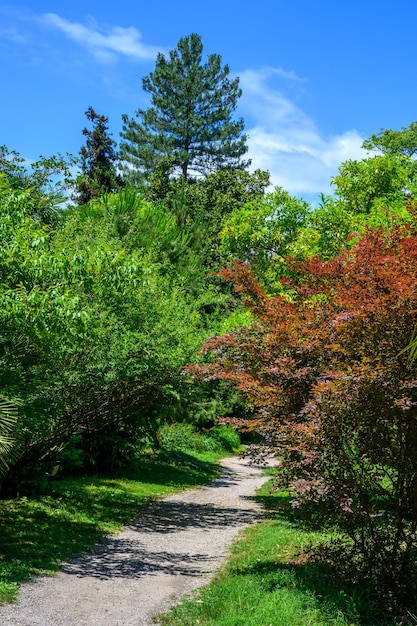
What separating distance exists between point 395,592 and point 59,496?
836 cm

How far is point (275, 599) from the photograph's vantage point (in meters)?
6.08

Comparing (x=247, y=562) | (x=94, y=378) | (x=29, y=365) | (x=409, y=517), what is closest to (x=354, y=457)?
(x=409, y=517)

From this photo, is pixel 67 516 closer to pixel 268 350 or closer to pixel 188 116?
pixel 268 350

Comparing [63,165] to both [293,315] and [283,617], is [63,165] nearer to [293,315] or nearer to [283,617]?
[293,315]

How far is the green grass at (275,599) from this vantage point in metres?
5.67

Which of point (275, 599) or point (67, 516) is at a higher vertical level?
point (275, 599)

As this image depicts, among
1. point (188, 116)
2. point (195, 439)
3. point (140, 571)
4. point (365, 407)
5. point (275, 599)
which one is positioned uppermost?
point (188, 116)

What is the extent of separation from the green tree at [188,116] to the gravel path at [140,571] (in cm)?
2972

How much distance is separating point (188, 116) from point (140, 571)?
35.2 metres

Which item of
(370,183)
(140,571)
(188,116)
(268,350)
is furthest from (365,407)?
(188,116)

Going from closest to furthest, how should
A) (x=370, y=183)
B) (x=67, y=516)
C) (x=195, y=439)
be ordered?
(x=67, y=516), (x=370, y=183), (x=195, y=439)

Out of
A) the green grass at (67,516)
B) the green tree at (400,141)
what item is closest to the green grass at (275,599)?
the green grass at (67,516)

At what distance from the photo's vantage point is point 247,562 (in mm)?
8172

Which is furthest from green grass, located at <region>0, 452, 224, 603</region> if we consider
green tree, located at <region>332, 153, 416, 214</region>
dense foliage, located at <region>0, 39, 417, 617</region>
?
green tree, located at <region>332, 153, 416, 214</region>
